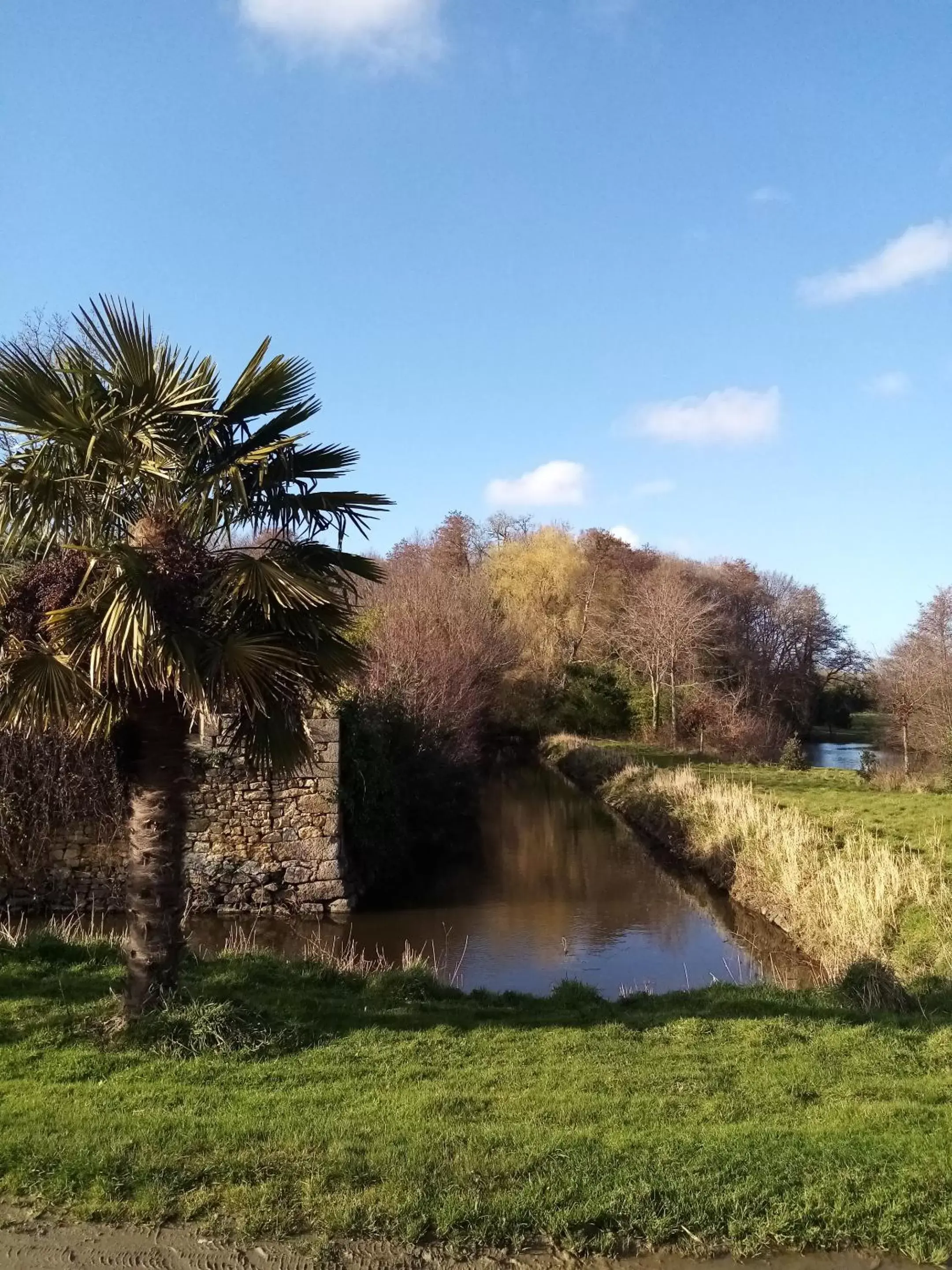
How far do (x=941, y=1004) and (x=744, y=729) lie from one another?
2968cm

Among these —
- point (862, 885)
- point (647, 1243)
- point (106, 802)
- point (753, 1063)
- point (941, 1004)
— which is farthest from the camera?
point (106, 802)

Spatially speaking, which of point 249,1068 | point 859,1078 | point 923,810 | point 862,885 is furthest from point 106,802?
point 923,810

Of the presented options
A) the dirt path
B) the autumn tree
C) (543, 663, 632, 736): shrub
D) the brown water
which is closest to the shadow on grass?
the brown water

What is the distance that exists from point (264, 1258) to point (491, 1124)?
1599mm

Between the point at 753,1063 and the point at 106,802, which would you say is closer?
the point at 753,1063

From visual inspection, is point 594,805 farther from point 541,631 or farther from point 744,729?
point 541,631

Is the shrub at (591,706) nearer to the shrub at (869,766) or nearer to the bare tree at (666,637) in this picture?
the bare tree at (666,637)

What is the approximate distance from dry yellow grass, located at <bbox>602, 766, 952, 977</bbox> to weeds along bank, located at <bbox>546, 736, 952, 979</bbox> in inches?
0.8

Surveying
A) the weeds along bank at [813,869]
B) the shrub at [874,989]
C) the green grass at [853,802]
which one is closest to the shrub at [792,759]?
the green grass at [853,802]

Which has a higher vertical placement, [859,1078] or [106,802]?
[106,802]

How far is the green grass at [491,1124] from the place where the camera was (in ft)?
13.3

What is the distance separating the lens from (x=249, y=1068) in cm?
601

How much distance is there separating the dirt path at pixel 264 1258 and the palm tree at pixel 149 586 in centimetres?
286

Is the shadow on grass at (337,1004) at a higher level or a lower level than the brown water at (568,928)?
higher
